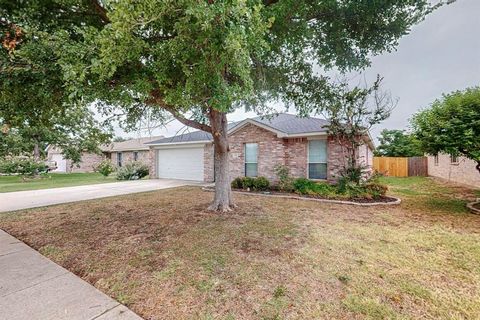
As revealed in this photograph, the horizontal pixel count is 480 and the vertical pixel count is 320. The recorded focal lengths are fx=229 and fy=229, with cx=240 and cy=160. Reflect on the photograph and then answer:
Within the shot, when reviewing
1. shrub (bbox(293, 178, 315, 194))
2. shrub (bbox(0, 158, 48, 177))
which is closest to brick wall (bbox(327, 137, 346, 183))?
shrub (bbox(293, 178, 315, 194))

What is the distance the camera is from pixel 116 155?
2545 cm

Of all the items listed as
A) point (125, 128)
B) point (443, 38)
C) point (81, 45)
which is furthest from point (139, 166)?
point (443, 38)

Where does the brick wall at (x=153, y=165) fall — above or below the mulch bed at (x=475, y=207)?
above

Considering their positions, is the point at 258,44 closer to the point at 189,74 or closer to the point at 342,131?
the point at 189,74

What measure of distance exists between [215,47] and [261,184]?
8173 mm

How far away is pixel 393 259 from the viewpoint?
372cm

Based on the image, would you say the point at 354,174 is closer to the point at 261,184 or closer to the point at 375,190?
the point at 375,190

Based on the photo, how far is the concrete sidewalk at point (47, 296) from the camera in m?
2.42

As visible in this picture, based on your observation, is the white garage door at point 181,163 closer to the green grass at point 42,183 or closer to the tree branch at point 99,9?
the green grass at point 42,183

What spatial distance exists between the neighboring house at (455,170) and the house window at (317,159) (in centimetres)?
596

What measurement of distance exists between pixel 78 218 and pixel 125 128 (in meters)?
2.88

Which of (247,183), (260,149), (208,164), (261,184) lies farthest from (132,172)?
(261,184)

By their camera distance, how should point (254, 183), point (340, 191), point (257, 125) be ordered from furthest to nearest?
point (257, 125) < point (254, 183) < point (340, 191)

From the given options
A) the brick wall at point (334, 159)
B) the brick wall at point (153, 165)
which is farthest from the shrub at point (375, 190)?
the brick wall at point (153, 165)
